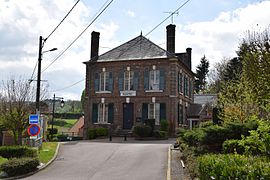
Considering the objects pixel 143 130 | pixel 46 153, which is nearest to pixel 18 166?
pixel 46 153

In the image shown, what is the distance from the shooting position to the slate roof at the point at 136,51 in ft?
116

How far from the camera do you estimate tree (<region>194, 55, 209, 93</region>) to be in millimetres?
73781

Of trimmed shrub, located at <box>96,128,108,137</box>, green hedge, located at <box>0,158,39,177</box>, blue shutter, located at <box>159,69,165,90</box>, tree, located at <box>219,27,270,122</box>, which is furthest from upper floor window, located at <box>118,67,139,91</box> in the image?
green hedge, located at <box>0,158,39,177</box>

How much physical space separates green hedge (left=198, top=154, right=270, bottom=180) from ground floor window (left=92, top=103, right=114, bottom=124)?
90.0ft

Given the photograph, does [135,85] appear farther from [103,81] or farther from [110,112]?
[110,112]

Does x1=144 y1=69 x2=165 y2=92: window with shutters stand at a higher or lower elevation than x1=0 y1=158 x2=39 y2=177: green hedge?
higher

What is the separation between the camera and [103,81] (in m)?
36.9

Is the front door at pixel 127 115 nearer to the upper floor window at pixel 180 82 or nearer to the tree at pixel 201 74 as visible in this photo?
the upper floor window at pixel 180 82

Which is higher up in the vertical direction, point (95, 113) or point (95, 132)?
point (95, 113)

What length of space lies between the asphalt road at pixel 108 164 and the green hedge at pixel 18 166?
0.49m

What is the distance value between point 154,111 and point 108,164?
17339mm

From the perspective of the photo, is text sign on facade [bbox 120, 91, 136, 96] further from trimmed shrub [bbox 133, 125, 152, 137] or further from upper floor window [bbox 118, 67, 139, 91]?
trimmed shrub [bbox 133, 125, 152, 137]

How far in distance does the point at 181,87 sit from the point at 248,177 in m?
30.6

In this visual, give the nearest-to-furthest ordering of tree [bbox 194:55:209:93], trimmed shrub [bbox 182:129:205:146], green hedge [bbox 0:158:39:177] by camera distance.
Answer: green hedge [bbox 0:158:39:177], trimmed shrub [bbox 182:129:205:146], tree [bbox 194:55:209:93]
